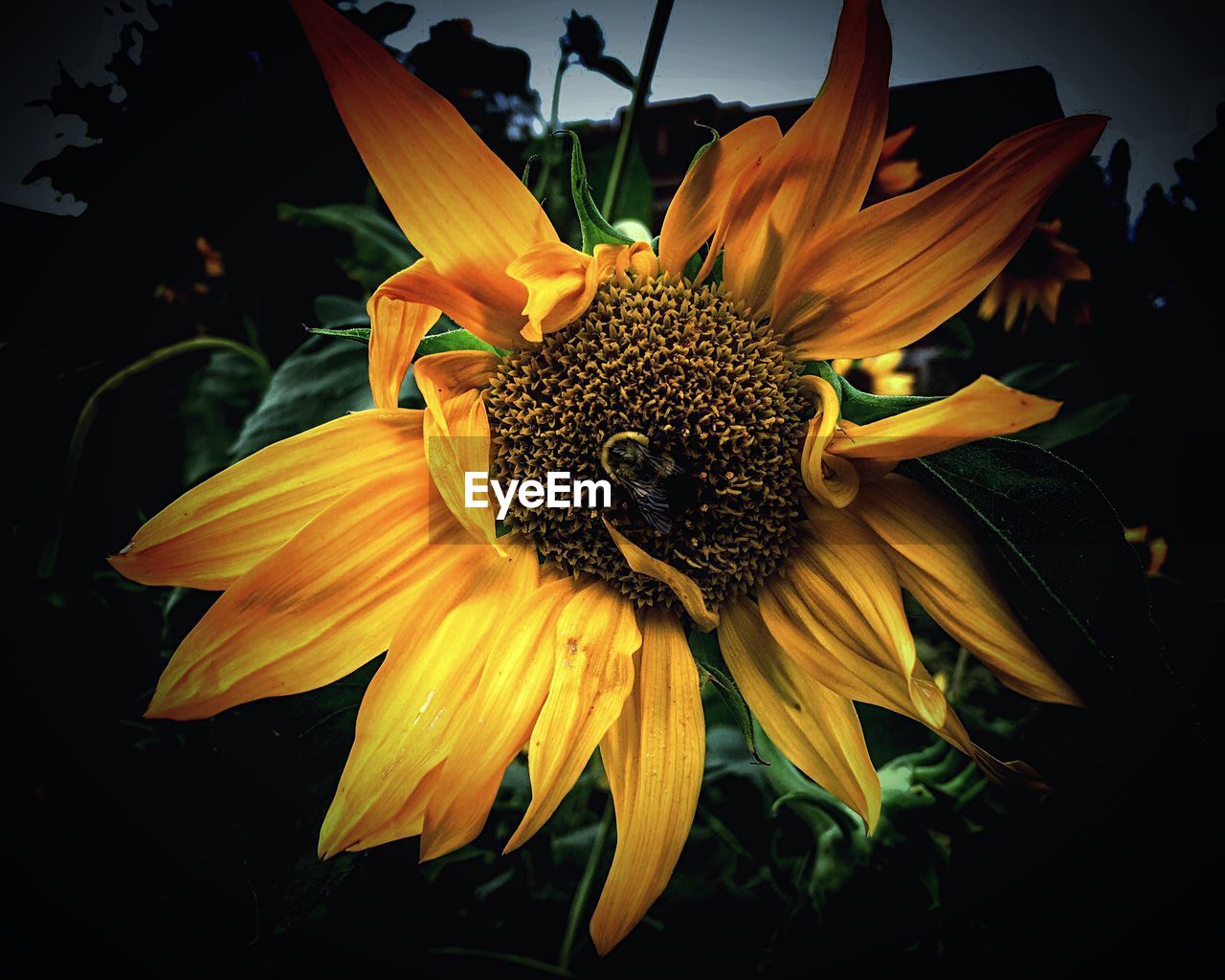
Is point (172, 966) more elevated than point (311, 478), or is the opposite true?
point (311, 478)

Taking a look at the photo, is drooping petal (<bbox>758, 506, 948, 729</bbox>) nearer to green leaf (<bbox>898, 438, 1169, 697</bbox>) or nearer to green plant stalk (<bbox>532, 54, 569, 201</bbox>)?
green leaf (<bbox>898, 438, 1169, 697</bbox>)

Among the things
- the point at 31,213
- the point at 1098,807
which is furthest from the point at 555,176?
the point at 1098,807

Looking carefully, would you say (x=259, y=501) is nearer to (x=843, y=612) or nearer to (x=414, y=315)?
(x=414, y=315)

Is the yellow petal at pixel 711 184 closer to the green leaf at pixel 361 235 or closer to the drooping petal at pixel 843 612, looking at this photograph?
the drooping petal at pixel 843 612

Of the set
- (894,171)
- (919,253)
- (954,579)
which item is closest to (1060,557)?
(954,579)

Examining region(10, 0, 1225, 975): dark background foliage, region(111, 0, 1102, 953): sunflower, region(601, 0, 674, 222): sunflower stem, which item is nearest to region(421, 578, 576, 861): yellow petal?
region(111, 0, 1102, 953): sunflower

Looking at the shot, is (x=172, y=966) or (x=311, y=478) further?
(x=172, y=966)

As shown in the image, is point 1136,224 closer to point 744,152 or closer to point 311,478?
point 744,152
